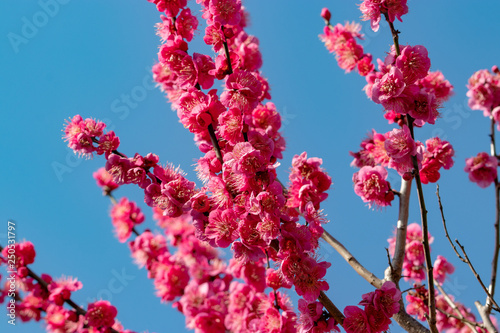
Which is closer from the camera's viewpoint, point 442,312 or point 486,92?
point 442,312

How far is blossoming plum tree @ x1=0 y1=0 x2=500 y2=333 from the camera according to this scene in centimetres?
204

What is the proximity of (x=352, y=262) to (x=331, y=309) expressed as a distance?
2.49ft

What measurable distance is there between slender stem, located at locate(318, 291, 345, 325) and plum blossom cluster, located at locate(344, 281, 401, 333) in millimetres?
26

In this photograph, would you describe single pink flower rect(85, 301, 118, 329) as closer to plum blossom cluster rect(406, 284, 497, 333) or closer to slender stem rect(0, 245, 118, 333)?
slender stem rect(0, 245, 118, 333)

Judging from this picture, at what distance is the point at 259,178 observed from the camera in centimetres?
200

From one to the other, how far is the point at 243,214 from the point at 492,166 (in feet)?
8.59

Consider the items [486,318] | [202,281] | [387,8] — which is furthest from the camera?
[202,281]

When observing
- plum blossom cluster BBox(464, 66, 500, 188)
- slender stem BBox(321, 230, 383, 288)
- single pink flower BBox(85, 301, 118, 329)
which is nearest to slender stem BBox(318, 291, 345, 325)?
slender stem BBox(321, 230, 383, 288)

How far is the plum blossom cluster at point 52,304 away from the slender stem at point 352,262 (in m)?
1.96

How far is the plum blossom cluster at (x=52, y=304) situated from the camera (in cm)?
342

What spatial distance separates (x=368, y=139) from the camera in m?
3.18

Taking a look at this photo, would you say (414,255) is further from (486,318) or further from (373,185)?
(373,185)

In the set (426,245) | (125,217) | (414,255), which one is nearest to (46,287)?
(125,217)

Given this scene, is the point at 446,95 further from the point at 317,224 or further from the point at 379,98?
the point at 317,224
